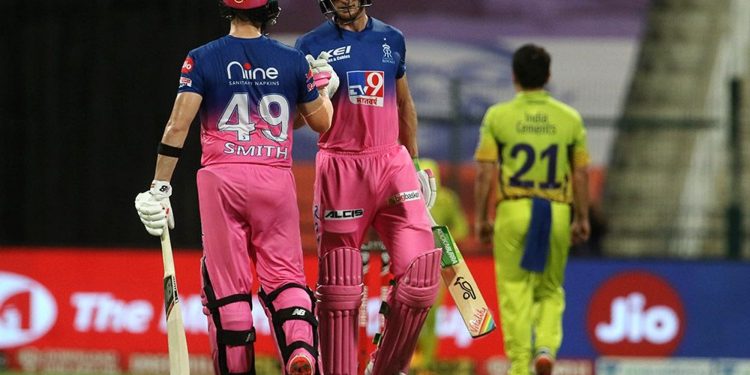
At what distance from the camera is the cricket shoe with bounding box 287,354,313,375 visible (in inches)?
310

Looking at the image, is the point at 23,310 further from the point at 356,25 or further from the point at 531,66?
the point at 356,25

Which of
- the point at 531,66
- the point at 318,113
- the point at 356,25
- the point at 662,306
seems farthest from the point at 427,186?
the point at 662,306

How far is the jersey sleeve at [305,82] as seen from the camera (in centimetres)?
810

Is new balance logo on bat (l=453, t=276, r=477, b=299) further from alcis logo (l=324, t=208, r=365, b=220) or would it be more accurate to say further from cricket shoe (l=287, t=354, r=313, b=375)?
cricket shoe (l=287, t=354, r=313, b=375)

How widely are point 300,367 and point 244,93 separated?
55.9 inches

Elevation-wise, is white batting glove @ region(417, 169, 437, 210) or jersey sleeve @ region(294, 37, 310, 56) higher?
jersey sleeve @ region(294, 37, 310, 56)

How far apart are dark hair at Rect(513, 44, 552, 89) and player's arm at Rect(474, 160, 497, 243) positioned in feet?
2.03

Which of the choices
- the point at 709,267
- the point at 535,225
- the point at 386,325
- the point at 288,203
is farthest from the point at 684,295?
the point at 288,203

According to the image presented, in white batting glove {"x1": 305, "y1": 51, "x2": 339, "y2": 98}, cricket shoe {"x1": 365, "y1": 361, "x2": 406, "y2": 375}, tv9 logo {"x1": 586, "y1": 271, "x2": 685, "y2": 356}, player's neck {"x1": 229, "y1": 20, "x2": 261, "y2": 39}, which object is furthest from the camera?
tv9 logo {"x1": 586, "y1": 271, "x2": 685, "y2": 356}

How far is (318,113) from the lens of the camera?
324 inches

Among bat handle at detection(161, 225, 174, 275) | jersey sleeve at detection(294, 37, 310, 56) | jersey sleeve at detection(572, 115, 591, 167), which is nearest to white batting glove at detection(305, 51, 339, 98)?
jersey sleeve at detection(294, 37, 310, 56)

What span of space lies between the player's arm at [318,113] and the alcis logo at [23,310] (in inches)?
264

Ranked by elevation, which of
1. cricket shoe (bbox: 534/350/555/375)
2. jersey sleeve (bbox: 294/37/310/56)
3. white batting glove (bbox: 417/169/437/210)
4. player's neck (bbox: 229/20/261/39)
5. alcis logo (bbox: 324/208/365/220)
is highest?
player's neck (bbox: 229/20/261/39)

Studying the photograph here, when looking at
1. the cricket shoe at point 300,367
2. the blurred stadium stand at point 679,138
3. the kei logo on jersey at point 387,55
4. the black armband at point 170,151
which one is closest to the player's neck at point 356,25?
the kei logo on jersey at point 387,55
